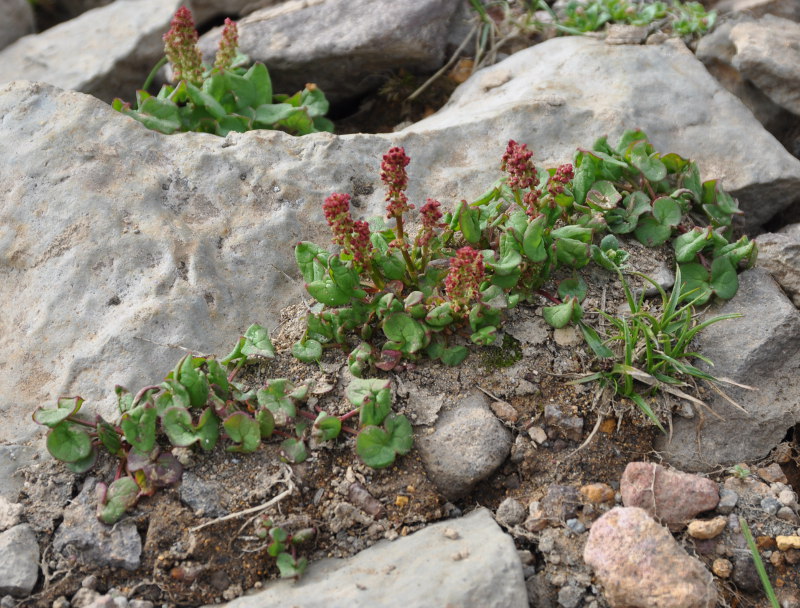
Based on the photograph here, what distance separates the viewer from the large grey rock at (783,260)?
3.73 metres

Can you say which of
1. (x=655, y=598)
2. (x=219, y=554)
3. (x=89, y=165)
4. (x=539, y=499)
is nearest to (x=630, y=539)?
(x=655, y=598)

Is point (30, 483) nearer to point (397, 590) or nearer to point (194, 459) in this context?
point (194, 459)

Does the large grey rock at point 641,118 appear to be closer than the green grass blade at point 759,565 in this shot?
No

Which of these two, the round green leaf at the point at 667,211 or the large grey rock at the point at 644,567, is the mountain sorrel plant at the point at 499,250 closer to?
the round green leaf at the point at 667,211

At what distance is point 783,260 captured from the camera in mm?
3764

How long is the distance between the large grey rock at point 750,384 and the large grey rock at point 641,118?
2.99 ft

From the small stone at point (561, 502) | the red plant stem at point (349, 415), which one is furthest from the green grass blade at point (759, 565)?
the red plant stem at point (349, 415)

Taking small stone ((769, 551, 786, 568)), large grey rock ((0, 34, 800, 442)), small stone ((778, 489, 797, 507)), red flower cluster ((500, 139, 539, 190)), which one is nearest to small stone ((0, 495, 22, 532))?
large grey rock ((0, 34, 800, 442))

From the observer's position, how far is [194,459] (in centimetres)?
307

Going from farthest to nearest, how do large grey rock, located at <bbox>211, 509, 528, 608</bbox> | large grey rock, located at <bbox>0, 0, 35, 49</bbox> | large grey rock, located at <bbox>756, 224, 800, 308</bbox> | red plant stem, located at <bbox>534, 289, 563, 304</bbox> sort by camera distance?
large grey rock, located at <bbox>0, 0, 35, 49</bbox> < large grey rock, located at <bbox>756, 224, 800, 308</bbox> < red plant stem, located at <bbox>534, 289, 563, 304</bbox> < large grey rock, located at <bbox>211, 509, 528, 608</bbox>

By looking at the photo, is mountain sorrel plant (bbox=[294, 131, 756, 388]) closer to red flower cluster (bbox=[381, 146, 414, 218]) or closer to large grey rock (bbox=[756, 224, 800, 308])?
red flower cluster (bbox=[381, 146, 414, 218])

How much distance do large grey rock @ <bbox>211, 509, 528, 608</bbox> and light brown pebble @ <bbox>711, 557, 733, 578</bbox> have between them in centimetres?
82

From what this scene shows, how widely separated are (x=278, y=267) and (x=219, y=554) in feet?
4.58

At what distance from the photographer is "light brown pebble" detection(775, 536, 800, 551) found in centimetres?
298
